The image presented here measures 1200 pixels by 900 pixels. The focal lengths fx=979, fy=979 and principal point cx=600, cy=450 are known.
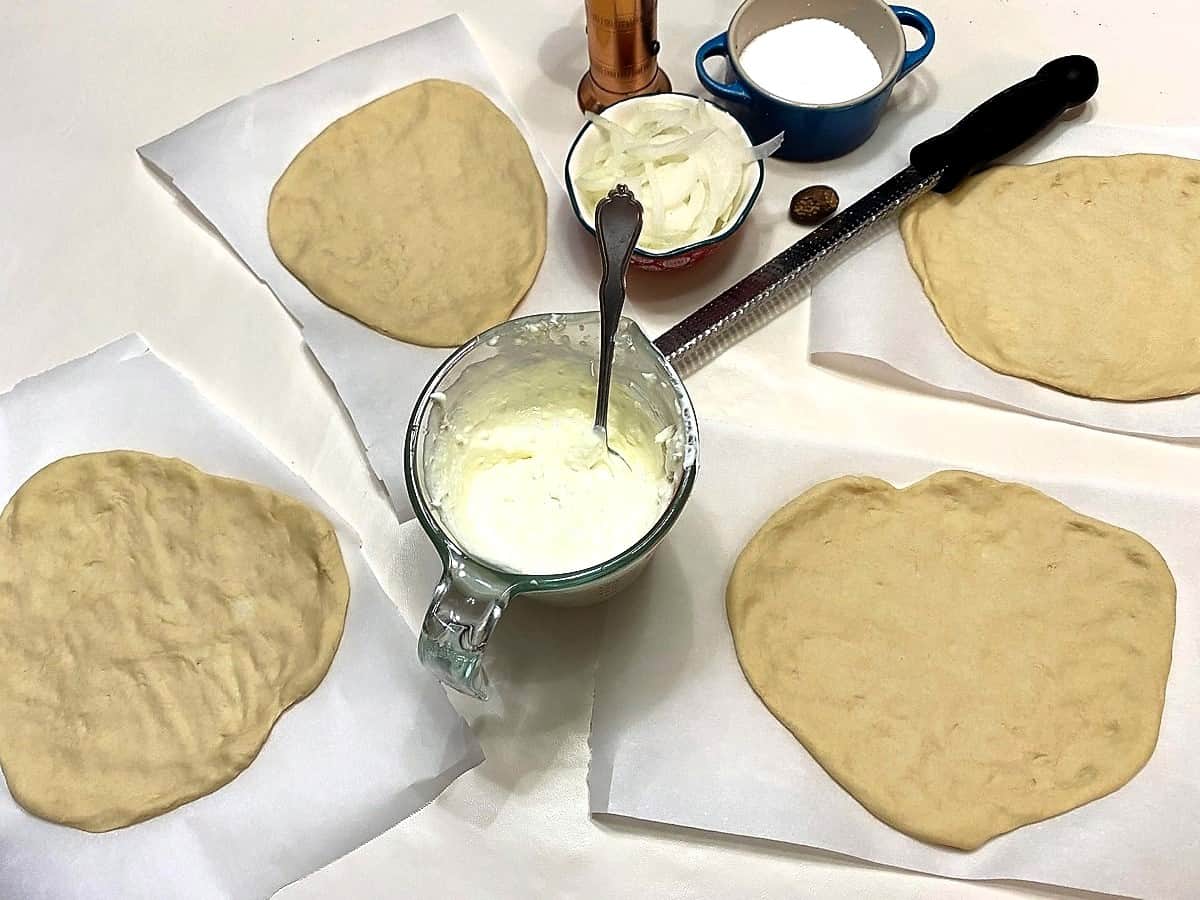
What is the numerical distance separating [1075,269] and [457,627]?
2.50 ft

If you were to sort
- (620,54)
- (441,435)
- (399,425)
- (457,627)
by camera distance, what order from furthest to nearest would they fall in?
(620,54) < (399,425) < (441,435) < (457,627)

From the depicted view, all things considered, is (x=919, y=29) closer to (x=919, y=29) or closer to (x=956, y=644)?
(x=919, y=29)

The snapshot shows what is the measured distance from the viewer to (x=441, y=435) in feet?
2.66

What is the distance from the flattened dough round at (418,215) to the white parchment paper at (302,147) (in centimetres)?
2

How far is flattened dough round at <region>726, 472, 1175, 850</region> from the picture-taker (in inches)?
32.5

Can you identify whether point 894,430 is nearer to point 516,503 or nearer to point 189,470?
point 516,503

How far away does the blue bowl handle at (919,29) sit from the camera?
1075mm

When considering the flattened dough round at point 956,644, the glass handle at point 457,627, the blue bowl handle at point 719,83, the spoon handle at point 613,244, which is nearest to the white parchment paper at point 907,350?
the flattened dough round at point 956,644

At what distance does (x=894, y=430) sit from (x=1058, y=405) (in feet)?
0.55

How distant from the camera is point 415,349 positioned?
39.9 inches

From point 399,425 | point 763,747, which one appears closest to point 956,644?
point 763,747

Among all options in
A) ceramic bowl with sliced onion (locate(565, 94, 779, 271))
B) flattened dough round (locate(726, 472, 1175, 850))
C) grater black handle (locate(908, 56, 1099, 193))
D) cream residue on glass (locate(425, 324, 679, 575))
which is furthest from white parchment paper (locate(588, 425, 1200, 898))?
grater black handle (locate(908, 56, 1099, 193))

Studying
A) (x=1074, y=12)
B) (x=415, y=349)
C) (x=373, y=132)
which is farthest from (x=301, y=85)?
(x=1074, y=12)

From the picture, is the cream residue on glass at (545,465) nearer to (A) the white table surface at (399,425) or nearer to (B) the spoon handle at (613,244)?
(B) the spoon handle at (613,244)
